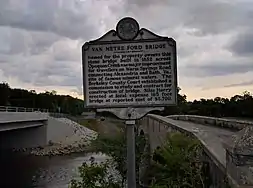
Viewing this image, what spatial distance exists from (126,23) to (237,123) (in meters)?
23.0

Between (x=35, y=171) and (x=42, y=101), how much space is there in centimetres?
7524

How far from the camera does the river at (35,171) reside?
137 ft

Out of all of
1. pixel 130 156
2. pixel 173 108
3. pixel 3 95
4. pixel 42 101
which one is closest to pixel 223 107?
Answer: pixel 173 108

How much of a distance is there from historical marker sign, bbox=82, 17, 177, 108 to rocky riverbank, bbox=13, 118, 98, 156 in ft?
198

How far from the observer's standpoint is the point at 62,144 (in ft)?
271

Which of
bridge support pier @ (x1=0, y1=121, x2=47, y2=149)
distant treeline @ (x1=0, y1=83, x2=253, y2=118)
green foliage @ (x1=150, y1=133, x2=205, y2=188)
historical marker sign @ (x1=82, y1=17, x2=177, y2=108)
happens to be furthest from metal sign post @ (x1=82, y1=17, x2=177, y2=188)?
bridge support pier @ (x1=0, y1=121, x2=47, y2=149)

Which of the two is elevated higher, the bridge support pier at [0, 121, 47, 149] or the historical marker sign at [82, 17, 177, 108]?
the historical marker sign at [82, 17, 177, 108]

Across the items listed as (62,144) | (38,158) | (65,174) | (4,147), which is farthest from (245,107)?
(4,147)

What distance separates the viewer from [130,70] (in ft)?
28.2

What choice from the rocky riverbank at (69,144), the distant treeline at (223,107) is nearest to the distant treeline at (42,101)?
the rocky riverbank at (69,144)

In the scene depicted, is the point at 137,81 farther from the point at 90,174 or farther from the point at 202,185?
the point at 90,174

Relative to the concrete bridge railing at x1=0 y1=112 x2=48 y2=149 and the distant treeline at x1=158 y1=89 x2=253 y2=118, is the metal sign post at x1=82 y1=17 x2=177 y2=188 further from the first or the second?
the concrete bridge railing at x1=0 y1=112 x2=48 y2=149

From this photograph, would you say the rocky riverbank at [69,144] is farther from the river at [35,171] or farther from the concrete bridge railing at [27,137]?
the river at [35,171]

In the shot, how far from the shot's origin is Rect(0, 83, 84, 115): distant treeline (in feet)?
375
